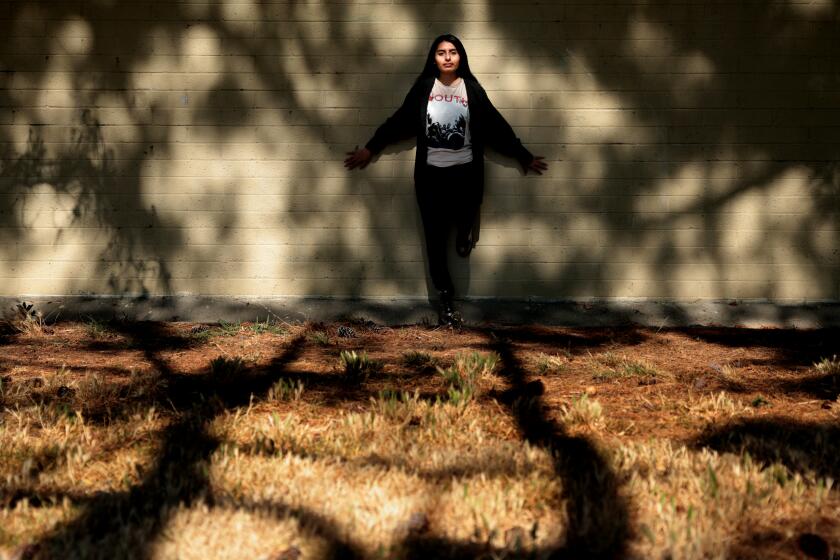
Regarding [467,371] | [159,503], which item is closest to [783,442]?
[467,371]

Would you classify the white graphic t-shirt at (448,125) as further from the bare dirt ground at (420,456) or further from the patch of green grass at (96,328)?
the patch of green grass at (96,328)

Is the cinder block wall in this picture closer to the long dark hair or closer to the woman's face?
the long dark hair

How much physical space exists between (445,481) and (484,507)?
305mm

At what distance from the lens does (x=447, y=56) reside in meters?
7.52

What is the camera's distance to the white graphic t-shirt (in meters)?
7.68

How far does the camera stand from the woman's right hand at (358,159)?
7.80 meters

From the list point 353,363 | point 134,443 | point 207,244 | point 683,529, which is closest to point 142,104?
point 207,244

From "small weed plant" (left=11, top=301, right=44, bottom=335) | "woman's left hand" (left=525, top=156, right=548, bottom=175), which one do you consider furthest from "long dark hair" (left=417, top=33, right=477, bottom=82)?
"small weed plant" (left=11, top=301, right=44, bottom=335)

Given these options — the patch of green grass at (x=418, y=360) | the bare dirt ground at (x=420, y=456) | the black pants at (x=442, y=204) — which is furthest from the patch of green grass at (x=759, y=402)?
the black pants at (x=442, y=204)

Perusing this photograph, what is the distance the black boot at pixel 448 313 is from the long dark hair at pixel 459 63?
1940 millimetres

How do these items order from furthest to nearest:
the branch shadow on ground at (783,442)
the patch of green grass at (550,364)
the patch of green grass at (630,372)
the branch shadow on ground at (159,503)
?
1. the patch of green grass at (550,364)
2. the patch of green grass at (630,372)
3. the branch shadow on ground at (783,442)
4. the branch shadow on ground at (159,503)

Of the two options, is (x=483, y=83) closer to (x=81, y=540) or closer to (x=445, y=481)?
(x=445, y=481)

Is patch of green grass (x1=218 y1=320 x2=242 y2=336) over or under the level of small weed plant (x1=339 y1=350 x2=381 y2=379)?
under

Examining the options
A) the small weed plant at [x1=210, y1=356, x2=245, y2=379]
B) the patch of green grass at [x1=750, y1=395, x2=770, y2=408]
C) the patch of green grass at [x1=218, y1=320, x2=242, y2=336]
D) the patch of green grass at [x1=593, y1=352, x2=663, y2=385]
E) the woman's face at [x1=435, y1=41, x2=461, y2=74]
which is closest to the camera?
the patch of green grass at [x1=750, y1=395, x2=770, y2=408]
